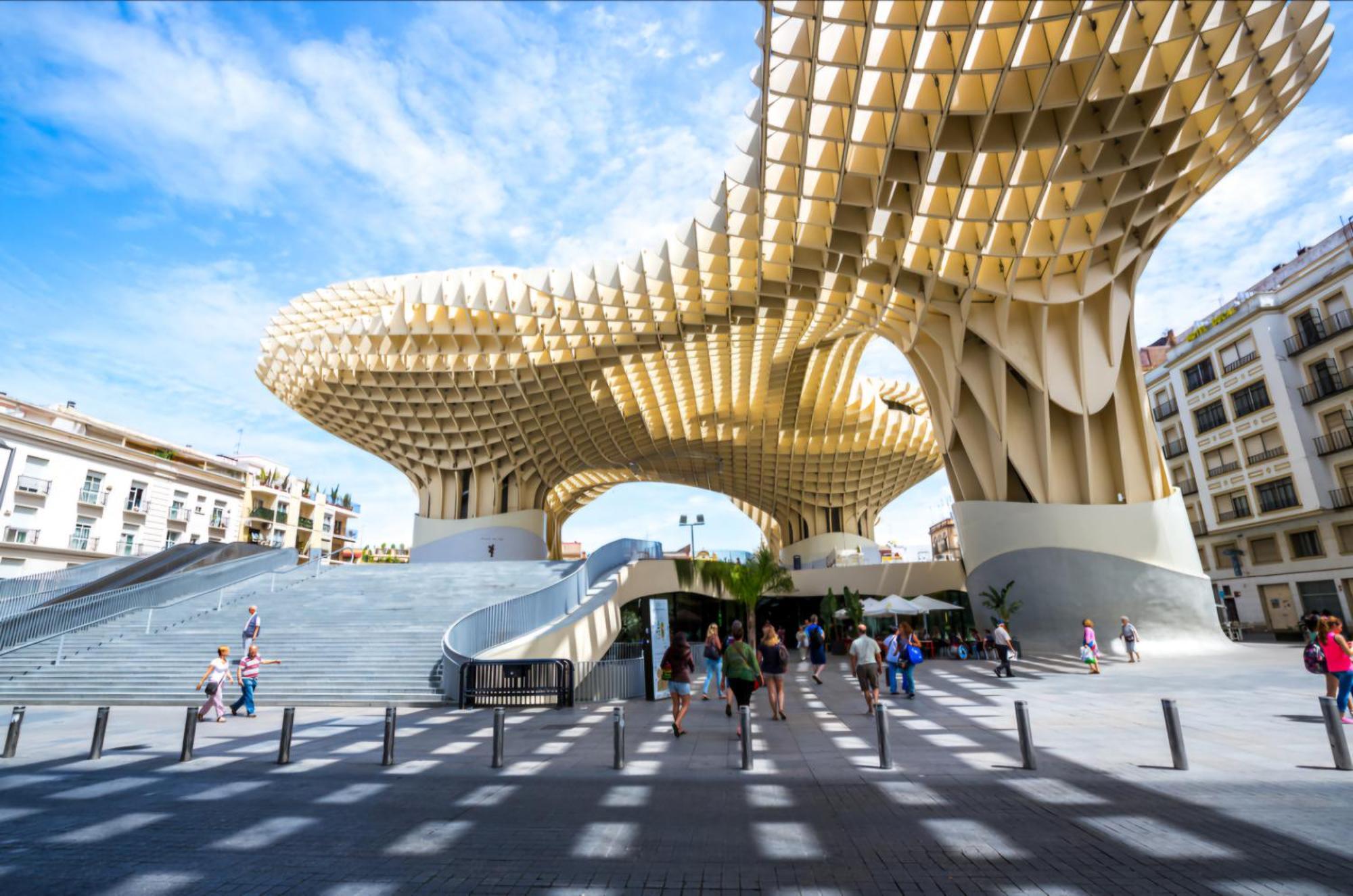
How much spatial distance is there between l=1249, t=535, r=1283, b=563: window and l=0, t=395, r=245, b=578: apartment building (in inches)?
2160

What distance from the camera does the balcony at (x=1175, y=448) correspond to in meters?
36.2

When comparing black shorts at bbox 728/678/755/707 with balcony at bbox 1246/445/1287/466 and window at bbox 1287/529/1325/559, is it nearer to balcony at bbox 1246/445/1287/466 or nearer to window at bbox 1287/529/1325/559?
window at bbox 1287/529/1325/559

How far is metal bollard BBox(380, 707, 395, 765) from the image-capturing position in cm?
737

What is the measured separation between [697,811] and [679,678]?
400 centimetres

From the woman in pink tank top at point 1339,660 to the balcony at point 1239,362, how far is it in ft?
97.4

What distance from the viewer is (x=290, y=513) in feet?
189

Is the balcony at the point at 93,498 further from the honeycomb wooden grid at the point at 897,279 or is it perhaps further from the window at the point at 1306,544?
the window at the point at 1306,544

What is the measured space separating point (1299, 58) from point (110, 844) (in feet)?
76.7

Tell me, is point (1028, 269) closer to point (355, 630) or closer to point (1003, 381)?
point (1003, 381)

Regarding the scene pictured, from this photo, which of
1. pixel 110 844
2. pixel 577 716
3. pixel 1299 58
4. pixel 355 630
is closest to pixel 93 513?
pixel 355 630

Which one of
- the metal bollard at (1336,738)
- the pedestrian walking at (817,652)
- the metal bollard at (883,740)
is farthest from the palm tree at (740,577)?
the metal bollard at (1336,738)

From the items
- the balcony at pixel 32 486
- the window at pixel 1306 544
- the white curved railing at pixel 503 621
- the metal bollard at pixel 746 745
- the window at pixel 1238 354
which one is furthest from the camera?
the window at pixel 1238 354

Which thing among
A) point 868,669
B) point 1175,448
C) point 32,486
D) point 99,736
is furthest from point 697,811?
point 1175,448

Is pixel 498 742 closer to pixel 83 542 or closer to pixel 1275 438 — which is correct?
pixel 1275 438
